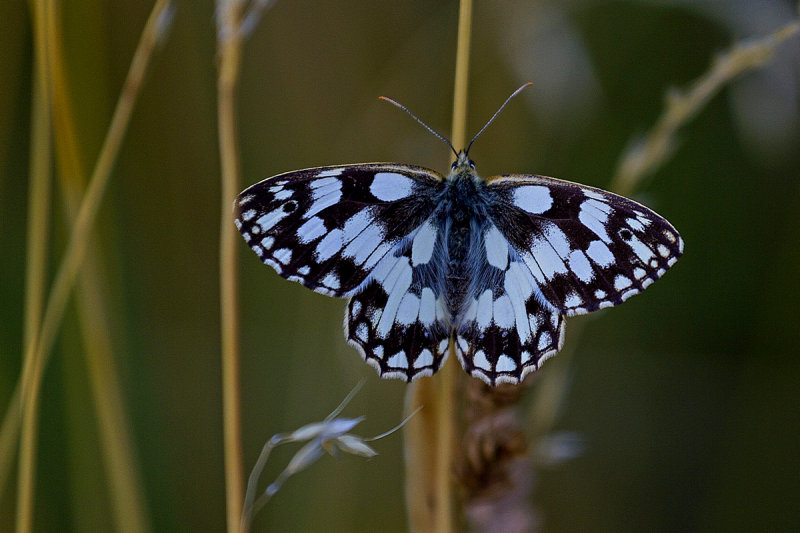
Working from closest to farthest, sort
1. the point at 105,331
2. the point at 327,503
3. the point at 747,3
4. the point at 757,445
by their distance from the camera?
1. the point at 105,331
2. the point at 747,3
3. the point at 327,503
4. the point at 757,445

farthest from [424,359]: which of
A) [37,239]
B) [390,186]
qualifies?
[37,239]

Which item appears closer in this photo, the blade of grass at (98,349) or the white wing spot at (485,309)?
the blade of grass at (98,349)

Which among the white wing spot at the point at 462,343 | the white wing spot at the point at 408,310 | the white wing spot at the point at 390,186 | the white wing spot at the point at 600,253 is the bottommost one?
the white wing spot at the point at 462,343

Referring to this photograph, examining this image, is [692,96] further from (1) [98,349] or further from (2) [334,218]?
(1) [98,349]

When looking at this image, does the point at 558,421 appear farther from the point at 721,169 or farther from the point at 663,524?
the point at 721,169

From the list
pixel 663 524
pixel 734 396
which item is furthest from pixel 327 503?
pixel 734 396

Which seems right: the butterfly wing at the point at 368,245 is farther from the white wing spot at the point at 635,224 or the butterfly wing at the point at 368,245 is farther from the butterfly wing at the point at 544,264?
the white wing spot at the point at 635,224

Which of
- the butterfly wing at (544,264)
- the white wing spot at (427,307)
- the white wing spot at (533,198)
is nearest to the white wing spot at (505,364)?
the butterfly wing at (544,264)
